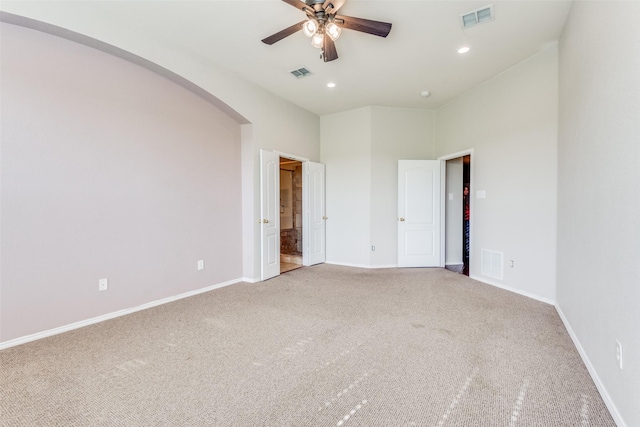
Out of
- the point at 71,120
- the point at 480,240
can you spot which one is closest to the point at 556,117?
the point at 480,240

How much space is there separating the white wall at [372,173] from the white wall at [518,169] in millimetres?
1049

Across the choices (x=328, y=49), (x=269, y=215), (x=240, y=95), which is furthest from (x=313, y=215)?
(x=328, y=49)

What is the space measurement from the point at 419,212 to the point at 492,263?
1.55m

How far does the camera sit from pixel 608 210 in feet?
5.69

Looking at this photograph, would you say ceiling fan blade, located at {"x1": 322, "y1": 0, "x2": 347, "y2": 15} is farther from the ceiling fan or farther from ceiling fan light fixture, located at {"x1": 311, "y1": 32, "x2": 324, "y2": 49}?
ceiling fan light fixture, located at {"x1": 311, "y1": 32, "x2": 324, "y2": 49}

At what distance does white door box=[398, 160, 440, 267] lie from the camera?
5293mm

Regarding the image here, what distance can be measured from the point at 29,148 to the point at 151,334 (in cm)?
195

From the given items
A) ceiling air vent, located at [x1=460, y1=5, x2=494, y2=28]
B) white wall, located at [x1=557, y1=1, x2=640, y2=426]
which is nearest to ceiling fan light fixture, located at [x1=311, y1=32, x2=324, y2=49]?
ceiling air vent, located at [x1=460, y1=5, x2=494, y2=28]

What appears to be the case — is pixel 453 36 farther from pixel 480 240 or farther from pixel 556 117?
pixel 480 240

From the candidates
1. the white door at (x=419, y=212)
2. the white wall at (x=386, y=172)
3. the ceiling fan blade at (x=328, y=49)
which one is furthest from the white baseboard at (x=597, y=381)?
the ceiling fan blade at (x=328, y=49)

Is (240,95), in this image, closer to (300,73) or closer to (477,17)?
(300,73)

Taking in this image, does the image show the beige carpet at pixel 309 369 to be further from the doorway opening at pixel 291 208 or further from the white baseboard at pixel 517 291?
the doorway opening at pixel 291 208

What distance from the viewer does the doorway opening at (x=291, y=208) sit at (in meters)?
7.37

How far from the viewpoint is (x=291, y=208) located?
8.13 meters
